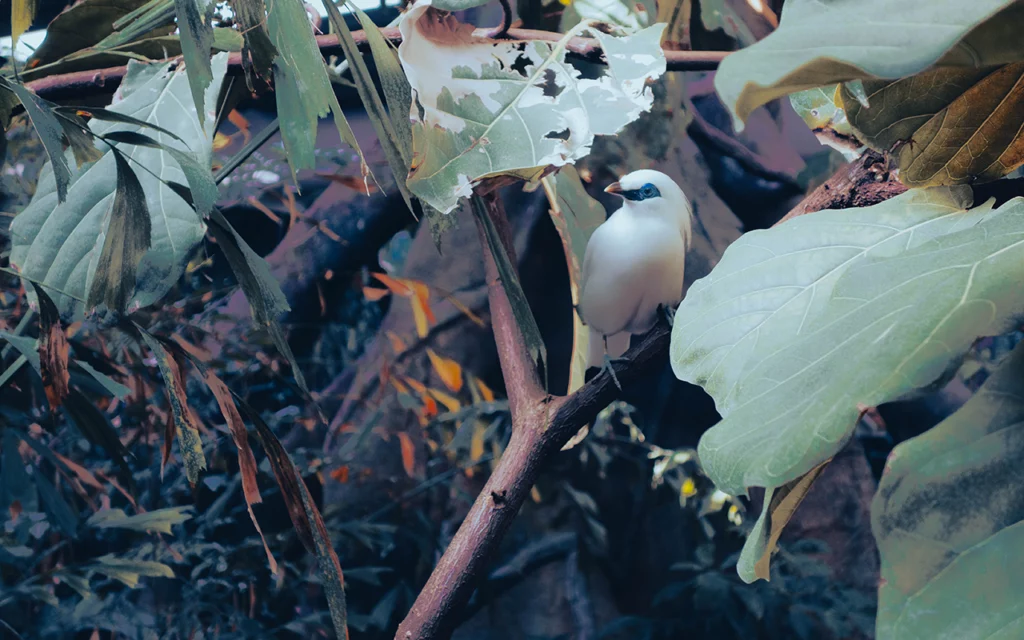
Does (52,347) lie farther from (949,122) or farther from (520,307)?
(949,122)

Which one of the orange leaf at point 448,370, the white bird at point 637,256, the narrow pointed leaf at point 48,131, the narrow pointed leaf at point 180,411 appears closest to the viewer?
the narrow pointed leaf at point 48,131

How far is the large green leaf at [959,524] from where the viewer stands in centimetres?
22

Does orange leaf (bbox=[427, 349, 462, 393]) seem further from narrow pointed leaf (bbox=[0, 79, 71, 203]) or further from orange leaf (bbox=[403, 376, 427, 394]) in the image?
narrow pointed leaf (bbox=[0, 79, 71, 203])

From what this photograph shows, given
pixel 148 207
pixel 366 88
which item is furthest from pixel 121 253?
pixel 366 88

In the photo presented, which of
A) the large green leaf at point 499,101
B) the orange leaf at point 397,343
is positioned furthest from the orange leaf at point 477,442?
the large green leaf at point 499,101

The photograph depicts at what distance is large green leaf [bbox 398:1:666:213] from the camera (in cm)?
Result: 46

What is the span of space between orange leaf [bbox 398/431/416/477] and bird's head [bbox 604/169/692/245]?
806 millimetres

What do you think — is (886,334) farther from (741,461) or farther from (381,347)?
(381,347)

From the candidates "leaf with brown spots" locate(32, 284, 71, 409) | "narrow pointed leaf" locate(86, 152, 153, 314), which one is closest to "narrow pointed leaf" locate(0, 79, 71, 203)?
"narrow pointed leaf" locate(86, 152, 153, 314)

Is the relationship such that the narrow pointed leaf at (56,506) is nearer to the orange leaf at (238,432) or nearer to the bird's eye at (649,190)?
the orange leaf at (238,432)

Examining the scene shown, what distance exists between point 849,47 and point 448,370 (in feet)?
5.15

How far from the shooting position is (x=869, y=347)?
0.26m

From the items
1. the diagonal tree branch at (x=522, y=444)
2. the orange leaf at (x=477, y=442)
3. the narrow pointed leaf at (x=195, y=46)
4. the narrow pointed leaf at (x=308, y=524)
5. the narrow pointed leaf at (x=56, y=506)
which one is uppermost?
the narrow pointed leaf at (x=195, y=46)

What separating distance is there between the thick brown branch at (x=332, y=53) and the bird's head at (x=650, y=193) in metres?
0.56
